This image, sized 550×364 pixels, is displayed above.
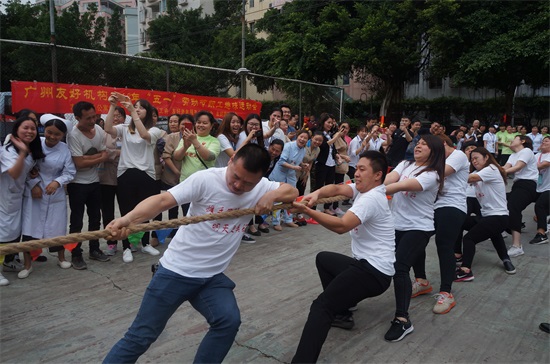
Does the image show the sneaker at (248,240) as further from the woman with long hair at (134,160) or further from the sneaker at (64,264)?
the sneaker at (64,264)

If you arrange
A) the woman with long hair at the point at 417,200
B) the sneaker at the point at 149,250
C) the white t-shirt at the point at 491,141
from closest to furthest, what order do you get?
1. the woman with long hair at the point at 417,200
2. the sneaker at the point at 149,250
3. the white t-shirt at the point at 491,141

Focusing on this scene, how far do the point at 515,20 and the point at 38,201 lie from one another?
1815cm

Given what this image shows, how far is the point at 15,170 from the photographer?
3.89 meters

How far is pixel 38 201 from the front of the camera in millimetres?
4258

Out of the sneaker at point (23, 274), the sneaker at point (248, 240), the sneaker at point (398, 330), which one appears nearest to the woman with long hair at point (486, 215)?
the sneaker at point (398, 330)

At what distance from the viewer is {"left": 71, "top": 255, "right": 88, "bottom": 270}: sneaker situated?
14.7 ft

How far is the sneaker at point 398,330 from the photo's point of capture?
10.4 ft

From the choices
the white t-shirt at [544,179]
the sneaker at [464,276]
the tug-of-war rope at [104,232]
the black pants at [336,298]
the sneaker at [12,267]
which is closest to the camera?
the tug-of-war rope at [104,232]

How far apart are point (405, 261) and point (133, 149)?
3113mm

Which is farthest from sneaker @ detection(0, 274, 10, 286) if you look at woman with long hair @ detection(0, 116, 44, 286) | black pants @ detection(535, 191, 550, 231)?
black pants @ detection(535, 191, 550, 231)

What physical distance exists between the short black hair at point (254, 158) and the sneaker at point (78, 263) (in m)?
2.99

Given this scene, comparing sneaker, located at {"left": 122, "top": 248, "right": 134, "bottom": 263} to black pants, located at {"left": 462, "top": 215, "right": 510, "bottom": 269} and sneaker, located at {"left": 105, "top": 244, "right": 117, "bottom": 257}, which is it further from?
black pants, located at {"left": 462, "top": 215, "right": 510, "bottom": 269}

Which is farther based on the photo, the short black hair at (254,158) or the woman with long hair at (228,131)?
the woman with long hair at (228,131)

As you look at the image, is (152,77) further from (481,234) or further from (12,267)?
(481,234)
